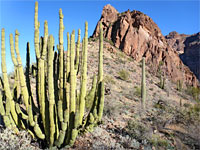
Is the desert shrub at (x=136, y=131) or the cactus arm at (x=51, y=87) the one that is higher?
the cactus arm at (x=51, y=87)

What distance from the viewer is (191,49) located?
8012cm

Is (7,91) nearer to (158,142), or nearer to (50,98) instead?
(50,98)

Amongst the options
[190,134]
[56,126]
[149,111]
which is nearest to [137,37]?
[149,111]

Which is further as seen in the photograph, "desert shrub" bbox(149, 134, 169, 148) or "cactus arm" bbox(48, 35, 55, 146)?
"desert shrub" bbox(149, 134, 169, 148)

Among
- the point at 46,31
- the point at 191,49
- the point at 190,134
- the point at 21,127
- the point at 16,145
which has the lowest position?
the point at 190,134

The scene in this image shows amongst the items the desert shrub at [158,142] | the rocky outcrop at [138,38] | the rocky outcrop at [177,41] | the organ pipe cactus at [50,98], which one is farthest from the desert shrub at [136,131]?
the rocky outcrop at [177,41]

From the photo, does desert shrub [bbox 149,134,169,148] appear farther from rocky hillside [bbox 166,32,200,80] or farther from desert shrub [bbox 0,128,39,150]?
rocky hillside [bbox 166,32,200,80]

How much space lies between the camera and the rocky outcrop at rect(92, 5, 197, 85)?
34.0 m

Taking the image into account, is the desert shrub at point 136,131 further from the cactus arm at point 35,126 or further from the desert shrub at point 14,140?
the desert shrub at point 14,140

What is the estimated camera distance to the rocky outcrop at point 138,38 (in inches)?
1339

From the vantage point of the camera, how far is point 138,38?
34656mm

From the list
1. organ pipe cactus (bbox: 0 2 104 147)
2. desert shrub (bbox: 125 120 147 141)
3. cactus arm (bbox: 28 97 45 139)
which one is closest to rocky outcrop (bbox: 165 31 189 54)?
desert shrub (bbox: 125 120 147 141)

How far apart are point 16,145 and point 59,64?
2178 millimetres

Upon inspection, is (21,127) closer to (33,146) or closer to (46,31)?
(33,146)
